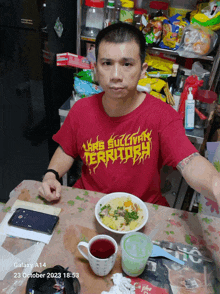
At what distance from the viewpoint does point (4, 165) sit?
2.08 metres

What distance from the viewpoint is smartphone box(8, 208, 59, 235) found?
881mm

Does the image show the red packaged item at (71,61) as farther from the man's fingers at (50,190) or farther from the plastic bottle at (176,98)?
the man's fingers at (50,190)

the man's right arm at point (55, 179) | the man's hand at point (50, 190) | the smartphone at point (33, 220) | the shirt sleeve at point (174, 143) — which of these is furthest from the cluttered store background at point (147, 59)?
the smartphone at point (33, 220)

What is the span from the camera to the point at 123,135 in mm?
1173

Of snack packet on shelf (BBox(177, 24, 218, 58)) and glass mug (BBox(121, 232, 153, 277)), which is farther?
snack packet on shelf (BBox(177, 24, 218, 58))

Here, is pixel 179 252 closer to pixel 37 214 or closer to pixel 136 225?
pixel 136 225

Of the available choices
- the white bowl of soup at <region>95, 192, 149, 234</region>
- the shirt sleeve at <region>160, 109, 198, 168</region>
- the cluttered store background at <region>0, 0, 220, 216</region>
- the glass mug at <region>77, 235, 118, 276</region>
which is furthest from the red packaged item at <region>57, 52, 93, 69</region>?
the glass mug at <region>77, 235, 118, 276</region>

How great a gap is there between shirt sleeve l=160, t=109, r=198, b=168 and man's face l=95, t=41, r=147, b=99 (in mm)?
268

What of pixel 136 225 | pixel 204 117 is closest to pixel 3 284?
pixel 136 225

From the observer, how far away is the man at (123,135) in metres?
1.01

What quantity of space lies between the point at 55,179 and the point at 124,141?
388 millimetres

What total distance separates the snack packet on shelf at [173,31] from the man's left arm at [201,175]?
1.02 meters

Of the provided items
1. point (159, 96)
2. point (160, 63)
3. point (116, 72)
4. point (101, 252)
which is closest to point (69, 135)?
point (116, 72)

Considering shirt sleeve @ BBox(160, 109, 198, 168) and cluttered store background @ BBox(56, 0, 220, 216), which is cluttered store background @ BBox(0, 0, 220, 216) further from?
shirt sleeve @ BBox(160, 109, 198, 168)
